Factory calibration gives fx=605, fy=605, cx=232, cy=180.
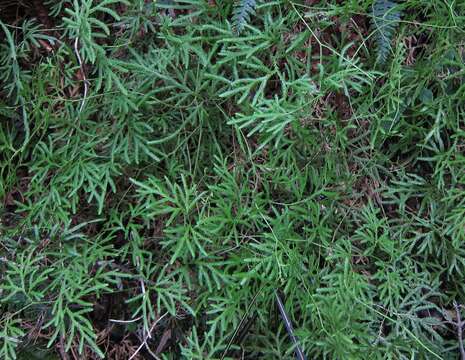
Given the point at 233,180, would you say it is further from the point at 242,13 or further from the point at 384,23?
the point at 384,23

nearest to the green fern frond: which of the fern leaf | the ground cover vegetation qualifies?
the ground cover vegetation

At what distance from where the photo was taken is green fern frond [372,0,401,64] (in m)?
1.67

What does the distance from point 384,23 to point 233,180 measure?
612 millimetres

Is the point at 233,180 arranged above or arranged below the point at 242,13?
below

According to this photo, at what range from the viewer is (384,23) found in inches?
66.6

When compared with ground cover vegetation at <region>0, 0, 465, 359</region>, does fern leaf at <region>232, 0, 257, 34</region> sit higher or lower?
higher

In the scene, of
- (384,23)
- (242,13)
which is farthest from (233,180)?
(384,23)

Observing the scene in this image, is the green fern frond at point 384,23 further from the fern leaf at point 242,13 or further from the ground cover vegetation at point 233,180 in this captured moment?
the fern leaf at point 242,13

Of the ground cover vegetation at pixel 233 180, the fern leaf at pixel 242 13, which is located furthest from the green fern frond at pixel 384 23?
the fern leaf at pixel 242 13

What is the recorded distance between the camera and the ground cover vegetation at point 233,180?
63.1 inches

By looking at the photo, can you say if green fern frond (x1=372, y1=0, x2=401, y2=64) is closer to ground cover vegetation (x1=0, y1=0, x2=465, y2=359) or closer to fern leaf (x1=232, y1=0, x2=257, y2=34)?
ground cover vegetation (x1=0, y1=0, x2=465, y2=359)

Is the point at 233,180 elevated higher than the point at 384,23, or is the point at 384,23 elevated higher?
the point at 384,23

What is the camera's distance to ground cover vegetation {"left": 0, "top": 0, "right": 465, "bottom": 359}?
5.26 feet

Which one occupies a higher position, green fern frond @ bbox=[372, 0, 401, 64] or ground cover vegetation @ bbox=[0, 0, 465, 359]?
green fern frond @ bbox=[372, 0, 401, 64]
